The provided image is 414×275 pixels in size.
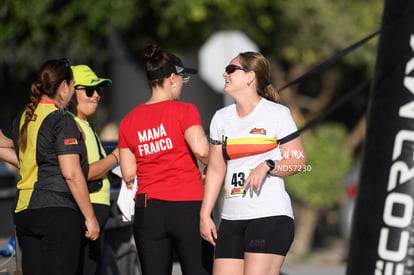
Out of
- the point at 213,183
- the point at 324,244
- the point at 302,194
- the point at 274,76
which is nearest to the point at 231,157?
the point at 213,183

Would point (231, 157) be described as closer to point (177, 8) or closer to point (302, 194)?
point (177, 8)

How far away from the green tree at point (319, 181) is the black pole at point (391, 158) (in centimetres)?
820

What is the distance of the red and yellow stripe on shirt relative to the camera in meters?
3.85

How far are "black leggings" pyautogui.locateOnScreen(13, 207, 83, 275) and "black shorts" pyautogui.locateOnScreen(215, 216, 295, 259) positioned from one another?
0.78 meters

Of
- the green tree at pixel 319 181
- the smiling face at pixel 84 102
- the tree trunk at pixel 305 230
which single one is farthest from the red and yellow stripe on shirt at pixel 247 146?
the tree trunk at pixel 305 230

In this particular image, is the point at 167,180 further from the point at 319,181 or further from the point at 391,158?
the point at 319,181

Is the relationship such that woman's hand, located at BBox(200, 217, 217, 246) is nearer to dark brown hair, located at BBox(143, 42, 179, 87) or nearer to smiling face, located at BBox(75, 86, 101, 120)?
dark brown hair, located at BBox(143, 42, 179, 87)

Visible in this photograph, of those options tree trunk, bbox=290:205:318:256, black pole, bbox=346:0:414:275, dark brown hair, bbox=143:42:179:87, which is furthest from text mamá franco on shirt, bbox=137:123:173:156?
tree trunk, bbox=290:205:318:256

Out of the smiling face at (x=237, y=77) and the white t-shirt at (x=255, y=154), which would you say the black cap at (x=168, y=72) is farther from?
the white t-shirt at (x=255, y=154)

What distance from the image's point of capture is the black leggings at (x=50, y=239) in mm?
4129

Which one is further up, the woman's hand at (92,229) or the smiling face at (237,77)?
the smiling face at (237,77)

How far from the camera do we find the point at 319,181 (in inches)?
480

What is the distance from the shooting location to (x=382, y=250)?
3770 millimetres

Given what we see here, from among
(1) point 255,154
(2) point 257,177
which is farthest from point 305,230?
(2) point 257,177
